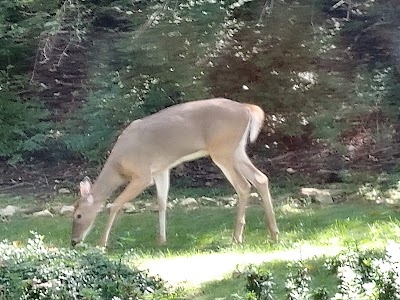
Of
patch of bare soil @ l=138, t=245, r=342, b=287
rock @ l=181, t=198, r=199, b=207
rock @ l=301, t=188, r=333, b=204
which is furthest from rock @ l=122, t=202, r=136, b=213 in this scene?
patch of bare soil @ l=138, t=245, r=342, b=287

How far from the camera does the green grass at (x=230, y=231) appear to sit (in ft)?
23.5

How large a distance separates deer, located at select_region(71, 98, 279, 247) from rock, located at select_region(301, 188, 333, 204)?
1824 mm

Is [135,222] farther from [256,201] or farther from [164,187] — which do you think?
[256,201]

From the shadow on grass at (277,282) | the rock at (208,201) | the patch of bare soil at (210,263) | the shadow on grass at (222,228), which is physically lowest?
the rock at (208,201)

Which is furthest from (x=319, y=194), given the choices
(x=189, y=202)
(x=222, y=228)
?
(x=222, y=228)

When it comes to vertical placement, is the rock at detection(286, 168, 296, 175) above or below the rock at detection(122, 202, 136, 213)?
below

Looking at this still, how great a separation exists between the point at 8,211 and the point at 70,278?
5822 millimetres

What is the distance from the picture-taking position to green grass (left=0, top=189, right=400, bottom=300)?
7156 mm

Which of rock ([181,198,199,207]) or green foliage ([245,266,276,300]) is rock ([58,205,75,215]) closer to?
rock ([181,198,199,207])

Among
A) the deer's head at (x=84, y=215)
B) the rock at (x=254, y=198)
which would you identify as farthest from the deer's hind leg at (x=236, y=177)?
the rock at (x=254, y=198)

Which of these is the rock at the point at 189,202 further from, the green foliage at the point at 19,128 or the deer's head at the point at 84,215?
the green foliage at the point at 19,128

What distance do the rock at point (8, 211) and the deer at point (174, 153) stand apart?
2.02m

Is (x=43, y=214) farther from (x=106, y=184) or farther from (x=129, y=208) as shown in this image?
(x=106, y=184)

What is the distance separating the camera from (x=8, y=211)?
1147 cm
